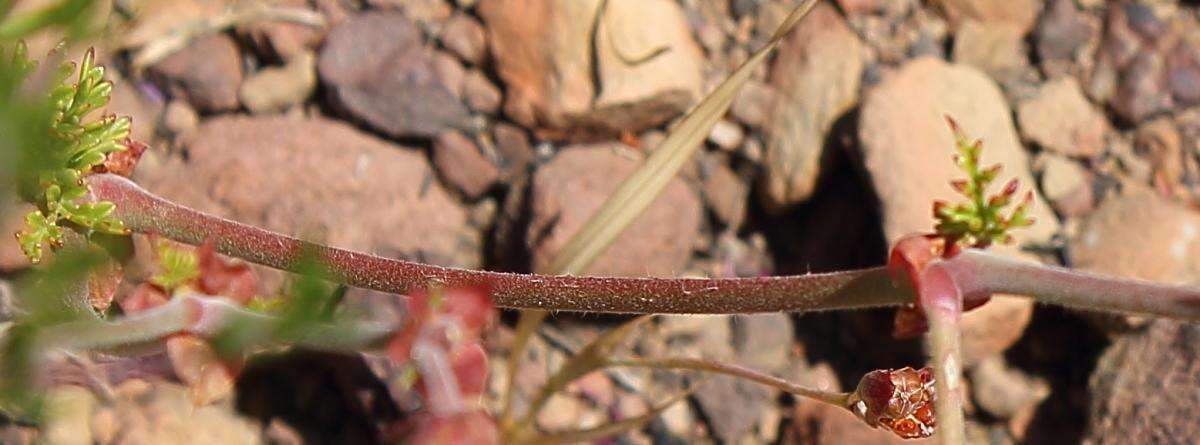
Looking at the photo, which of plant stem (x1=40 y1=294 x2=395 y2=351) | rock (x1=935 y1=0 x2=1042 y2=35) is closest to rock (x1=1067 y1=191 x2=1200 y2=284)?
rock (x1=935 y1=0 x2=1042 y2=35)

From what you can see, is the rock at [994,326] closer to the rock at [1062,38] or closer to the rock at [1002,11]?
the rock at [1062,38]

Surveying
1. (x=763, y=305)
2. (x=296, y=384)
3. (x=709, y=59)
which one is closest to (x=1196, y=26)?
(x=709, y=59)

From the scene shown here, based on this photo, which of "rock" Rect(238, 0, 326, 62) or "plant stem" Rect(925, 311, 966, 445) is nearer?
"plant stem" Rect(925, 311, 966, 445)

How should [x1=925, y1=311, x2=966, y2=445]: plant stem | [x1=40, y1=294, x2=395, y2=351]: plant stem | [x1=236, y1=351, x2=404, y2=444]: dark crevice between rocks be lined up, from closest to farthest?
[x1=925, y1=311, x2=966, y2=445]: plant stem < [x1=40, y1=294, x2=395, y2=351]: plant stem < [x1=236, y1=351, x2=404, y2=444]: dark crevice between rocks

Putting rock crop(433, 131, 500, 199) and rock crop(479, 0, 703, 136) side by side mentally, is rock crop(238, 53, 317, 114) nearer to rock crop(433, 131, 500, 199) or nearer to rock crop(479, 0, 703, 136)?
rock crop(433, 131, 500, 199)

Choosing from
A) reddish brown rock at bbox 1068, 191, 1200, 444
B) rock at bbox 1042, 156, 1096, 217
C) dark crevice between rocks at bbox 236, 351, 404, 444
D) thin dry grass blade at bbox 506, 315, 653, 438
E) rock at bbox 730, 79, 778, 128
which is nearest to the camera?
thin dry grass blade at bbox 506, 315, 653, 438

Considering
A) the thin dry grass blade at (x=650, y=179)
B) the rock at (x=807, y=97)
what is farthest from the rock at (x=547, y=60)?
the thin dry grass blade at (x=650, y=179)

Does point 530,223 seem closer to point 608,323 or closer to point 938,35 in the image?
point 608,323
